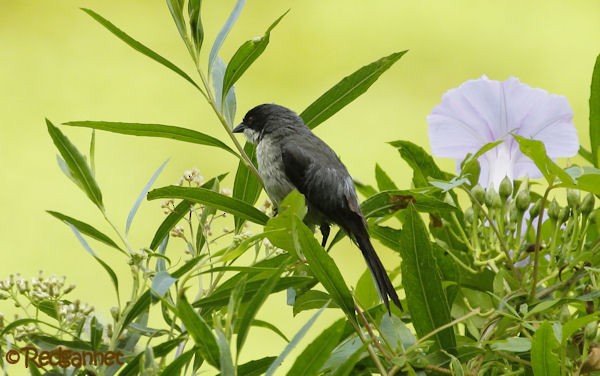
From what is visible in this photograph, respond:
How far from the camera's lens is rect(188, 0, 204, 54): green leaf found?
659 mm

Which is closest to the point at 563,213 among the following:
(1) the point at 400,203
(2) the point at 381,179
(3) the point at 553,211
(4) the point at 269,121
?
(3) the point at 553,211

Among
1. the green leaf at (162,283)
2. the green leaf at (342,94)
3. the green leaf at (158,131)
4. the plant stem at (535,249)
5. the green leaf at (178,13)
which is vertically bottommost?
the plant stem at (535,249)

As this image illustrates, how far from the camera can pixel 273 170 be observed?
1.10 metres

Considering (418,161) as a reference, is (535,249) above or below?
below

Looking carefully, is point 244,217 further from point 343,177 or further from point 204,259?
point 343,177

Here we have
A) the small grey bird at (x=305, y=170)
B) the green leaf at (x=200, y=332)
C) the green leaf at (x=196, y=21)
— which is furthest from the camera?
the small grey bird at (x=305, y=170)

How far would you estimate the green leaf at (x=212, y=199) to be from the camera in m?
0.63

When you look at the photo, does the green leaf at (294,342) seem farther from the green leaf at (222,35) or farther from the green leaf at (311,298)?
the green leaf at (222,35)

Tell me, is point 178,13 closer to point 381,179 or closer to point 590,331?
point 381,179

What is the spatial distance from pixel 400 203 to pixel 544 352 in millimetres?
184

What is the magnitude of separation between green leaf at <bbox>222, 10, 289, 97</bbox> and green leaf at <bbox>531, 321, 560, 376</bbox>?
306 mm

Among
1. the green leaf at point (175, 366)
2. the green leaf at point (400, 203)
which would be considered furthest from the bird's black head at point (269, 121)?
the green leaf at point (175, 366)

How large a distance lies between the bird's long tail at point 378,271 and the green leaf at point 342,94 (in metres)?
0.13

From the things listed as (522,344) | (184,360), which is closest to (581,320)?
(522,344)
